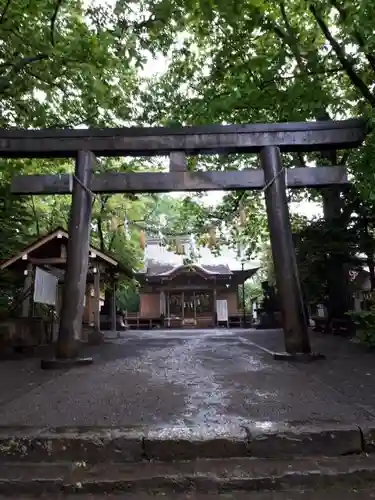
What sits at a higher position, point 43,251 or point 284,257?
point 43,251

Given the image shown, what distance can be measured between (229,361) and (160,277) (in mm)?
22226

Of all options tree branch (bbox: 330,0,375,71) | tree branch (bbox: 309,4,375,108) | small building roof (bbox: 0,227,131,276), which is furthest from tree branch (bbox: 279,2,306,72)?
small building roof (bbox: 0,227,131,276)

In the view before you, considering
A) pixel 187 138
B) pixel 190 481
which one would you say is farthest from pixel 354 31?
pixel 190 481

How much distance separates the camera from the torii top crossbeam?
7727 millimetres

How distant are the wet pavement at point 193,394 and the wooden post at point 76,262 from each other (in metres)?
0.63

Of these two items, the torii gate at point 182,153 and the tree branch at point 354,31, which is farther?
the torii gate at point 182,153

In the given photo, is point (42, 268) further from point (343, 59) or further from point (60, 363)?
point (343, 59)

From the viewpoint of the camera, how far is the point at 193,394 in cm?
457

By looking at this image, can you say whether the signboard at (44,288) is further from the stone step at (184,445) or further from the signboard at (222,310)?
the signboard at (222,310)

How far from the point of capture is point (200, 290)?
30.6 metres

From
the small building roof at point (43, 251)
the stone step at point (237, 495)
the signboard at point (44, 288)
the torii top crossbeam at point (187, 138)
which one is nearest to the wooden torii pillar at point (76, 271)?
the torii top crossbeam at point (187, 138)

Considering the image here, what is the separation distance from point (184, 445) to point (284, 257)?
4.90 metres

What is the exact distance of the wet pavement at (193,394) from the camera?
11.6 feet

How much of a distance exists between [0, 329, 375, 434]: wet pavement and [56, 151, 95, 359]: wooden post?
629mm
